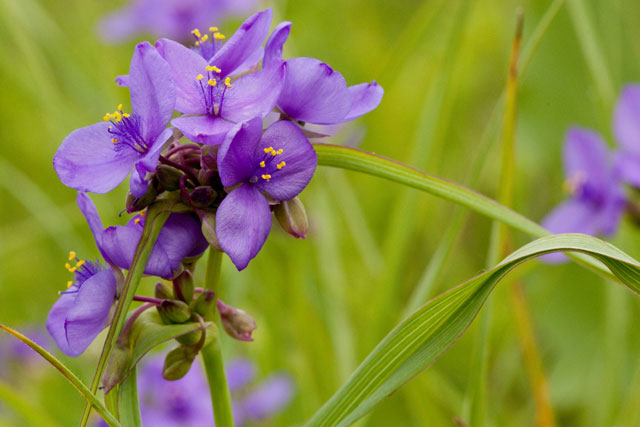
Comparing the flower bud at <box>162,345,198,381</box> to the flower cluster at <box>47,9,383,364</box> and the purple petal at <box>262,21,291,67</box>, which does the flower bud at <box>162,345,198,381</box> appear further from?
the purple petal at <box>262,21,291,67</box>

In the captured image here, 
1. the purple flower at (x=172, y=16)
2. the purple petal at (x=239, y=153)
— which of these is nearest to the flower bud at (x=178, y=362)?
the purple petal at (x=239, y=153)

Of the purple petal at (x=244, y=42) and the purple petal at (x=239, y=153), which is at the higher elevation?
the purple petal at (x=244, y=42)

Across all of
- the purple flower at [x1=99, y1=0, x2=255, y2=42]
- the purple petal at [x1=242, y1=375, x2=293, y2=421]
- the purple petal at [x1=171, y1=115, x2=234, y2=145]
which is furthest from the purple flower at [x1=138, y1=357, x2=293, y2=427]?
the purple flower at [x1=99, y1=0, x2=255, y2=42]

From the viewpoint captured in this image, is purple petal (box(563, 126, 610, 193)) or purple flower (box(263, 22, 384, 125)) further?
purple petal (box(563, 126, 610, 193))

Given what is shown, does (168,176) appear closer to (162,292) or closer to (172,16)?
(162,292)

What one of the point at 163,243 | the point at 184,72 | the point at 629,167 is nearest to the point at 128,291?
the point at 163,243

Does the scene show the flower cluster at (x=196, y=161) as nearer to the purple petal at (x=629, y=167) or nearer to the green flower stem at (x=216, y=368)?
the green flower stem at (x=216, y=368)
